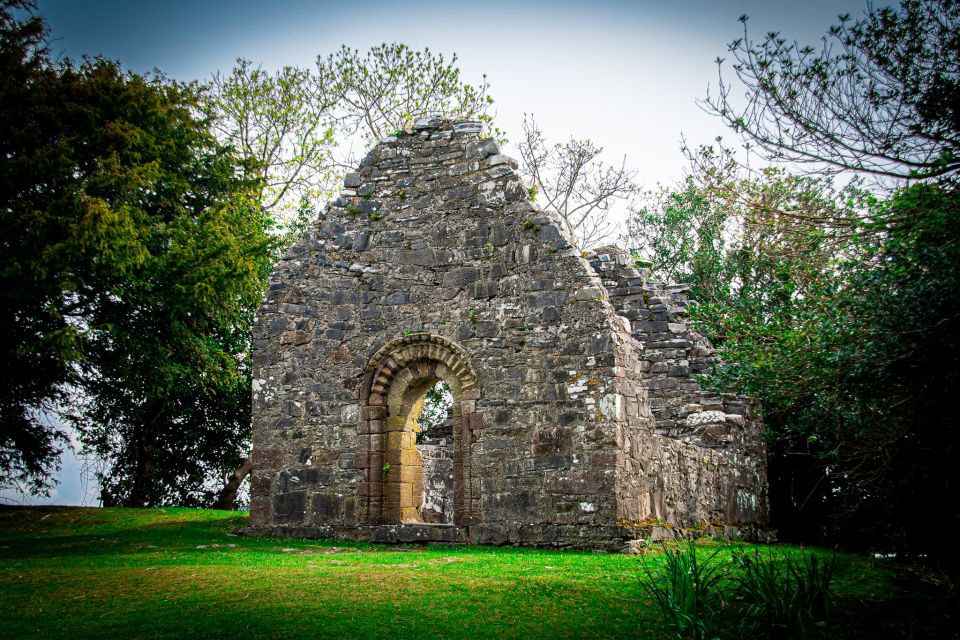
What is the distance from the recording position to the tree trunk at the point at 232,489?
23594 millimetres

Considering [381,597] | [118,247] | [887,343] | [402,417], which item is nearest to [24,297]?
[118,247]

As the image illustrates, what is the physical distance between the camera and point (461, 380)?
13344 millimetres

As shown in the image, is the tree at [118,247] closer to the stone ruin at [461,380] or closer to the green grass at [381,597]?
the stone ruin at [461,380]

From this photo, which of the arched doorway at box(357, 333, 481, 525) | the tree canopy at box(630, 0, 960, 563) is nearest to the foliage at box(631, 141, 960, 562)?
the tree canopy at box(630, 0, 960, 563)

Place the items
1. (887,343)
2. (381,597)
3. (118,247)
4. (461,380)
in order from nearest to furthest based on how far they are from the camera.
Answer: (381,597)
(887,343)
(461,380)
(118,247)

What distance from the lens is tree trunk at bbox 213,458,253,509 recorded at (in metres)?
23.6

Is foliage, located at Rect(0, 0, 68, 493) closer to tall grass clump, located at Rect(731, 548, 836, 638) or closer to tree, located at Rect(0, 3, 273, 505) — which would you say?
tree, located at Rect(0, 3, 273, 505)

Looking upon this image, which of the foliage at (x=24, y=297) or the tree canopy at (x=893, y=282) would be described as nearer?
the tree canopy at (x=893, y=282)

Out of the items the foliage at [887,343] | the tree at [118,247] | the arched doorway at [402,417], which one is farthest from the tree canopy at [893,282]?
the tree at [118,247]

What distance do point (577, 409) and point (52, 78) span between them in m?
13.2

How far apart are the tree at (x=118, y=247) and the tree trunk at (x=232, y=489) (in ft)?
7.12

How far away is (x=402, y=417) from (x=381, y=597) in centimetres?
592

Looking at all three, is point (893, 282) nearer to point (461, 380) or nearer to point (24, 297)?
point (461, 380)

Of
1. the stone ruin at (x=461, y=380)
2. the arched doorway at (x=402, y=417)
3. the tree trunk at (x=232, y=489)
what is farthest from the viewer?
the tree trunk at (x=232, y=489)
